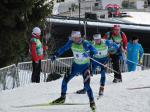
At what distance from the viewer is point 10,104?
11148mm

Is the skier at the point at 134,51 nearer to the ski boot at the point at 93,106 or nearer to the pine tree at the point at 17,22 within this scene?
the pine tree at the point at 17,22

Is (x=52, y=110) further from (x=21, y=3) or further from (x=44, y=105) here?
(x=21, y=3)

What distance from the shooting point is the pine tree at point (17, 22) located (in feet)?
53.8

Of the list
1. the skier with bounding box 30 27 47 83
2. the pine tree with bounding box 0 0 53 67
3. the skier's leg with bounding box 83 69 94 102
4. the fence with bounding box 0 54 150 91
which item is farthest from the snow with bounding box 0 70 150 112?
the pine tree with bounding box 0 0 53 67

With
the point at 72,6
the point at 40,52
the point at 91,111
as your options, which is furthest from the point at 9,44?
the point at 72,6

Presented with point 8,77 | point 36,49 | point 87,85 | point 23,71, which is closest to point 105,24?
point 23,71

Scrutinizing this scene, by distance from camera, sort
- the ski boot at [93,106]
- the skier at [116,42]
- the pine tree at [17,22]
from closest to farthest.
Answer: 1. the ski boot at [93,106]
2. the skier at [116,42]
3. the pine tree at [17,22]

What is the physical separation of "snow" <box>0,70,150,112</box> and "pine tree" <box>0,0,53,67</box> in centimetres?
336

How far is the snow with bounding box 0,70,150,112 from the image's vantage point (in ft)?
35.0

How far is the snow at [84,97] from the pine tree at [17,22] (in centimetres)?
336

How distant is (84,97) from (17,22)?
6251 millimetres

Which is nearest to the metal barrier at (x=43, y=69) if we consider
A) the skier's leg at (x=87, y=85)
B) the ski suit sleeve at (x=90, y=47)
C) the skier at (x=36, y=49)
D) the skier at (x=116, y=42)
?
the skier at (x=36, y=49)

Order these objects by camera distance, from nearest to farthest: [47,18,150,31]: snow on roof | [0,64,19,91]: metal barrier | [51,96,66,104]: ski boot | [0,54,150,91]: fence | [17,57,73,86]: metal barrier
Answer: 1. [51,96,66,104]: ski boot
2. [0,64,19,91]: metal barrier
3. [0,54,150,91]: fence
4. [17,57,73,86]: metal barrier
5. [47,18,150,31]: snow on roof

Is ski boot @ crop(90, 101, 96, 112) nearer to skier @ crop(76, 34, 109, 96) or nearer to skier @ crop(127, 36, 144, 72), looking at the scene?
skier @ crop(76, 34, 109, 96)
